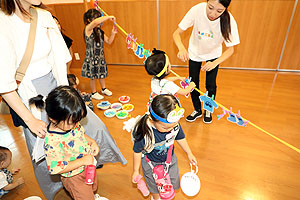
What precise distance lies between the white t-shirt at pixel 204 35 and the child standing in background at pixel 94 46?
1149 millimetres

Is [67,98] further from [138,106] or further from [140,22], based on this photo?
[140,22]

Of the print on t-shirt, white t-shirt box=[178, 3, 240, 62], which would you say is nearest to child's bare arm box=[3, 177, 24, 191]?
white t-shirt box=[178, 3, 240, 62]

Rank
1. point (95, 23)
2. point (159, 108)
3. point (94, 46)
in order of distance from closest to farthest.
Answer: point (159, 108) → point (95, 23) → point (94, 46)

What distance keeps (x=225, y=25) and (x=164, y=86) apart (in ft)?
2.59

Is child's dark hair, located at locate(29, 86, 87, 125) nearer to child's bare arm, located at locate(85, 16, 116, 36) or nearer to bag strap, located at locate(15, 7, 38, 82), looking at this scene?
Answer: bag strap, located at locate(15, 7, 38, 82)

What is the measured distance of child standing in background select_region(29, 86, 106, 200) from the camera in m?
0.96

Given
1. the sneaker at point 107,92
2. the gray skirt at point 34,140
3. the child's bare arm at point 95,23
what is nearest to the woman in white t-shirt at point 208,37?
the child's bare arm at point 95,23

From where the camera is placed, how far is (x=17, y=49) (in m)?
0.98

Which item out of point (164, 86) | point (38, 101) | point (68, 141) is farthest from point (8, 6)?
point (164, 86)

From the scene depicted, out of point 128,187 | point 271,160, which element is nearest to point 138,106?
point 128,187

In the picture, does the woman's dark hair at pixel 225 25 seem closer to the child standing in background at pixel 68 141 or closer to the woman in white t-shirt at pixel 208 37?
the woman in white t-shirt at pixel 208 37

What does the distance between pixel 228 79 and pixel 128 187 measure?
2579 mm

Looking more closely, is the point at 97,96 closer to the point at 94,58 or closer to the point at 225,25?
the point at 94,58

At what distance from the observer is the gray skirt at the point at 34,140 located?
3.82 ft
